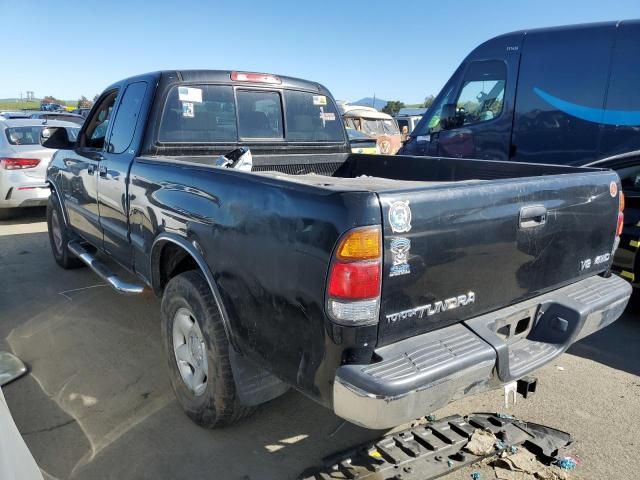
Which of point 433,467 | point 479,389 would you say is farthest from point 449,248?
point 433,467

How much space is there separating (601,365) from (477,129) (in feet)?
12.7

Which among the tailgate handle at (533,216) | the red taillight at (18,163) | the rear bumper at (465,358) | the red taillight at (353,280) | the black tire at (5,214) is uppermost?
the tailgate handle at (533,216)

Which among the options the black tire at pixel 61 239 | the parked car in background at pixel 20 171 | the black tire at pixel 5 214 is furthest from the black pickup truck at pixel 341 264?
the black tire at pixel 5 214

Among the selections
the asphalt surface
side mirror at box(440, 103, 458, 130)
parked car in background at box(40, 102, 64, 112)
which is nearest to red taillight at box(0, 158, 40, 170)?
the asphalt surface

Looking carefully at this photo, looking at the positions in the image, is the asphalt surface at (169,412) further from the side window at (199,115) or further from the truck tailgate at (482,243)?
the side window at (199,115)

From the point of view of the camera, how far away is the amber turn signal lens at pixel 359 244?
6.05 ft

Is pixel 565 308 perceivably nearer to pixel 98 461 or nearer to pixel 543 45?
pixel 98 461

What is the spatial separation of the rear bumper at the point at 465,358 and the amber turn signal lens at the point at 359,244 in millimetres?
407

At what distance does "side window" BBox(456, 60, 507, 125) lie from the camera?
6555 mm

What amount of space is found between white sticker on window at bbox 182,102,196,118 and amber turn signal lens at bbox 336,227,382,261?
224 cm

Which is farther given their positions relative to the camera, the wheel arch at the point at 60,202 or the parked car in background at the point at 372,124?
the parked car in background at the point at 372,124

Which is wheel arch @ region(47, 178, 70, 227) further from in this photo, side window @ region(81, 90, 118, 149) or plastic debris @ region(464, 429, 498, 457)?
plastic debris @ region(464, 429, 498, 457)

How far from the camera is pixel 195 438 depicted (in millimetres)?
2871

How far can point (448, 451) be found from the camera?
250 centimetres
